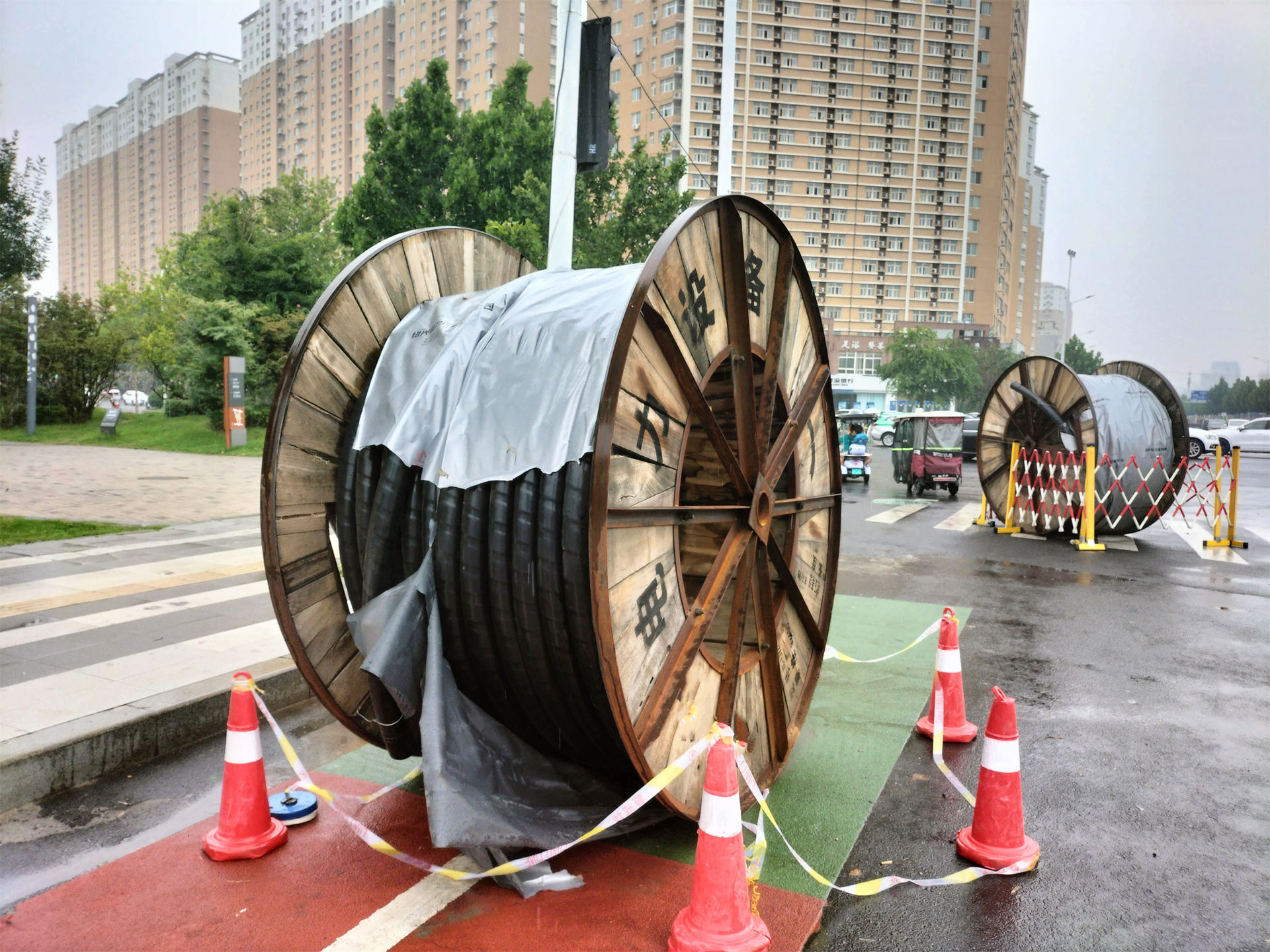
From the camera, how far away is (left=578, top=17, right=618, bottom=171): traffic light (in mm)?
8742

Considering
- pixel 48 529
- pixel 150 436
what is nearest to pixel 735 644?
pixel 48 529

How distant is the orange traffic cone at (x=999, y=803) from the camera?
3828 millimetres

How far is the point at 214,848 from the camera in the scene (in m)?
3.70

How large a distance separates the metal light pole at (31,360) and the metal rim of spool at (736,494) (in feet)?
108

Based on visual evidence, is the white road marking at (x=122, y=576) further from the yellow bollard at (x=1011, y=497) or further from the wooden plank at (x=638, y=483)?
the yellow bollard at (x=1011, y=497)

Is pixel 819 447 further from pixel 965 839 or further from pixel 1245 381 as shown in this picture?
pixel 1245 381

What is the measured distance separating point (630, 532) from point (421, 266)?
201cm

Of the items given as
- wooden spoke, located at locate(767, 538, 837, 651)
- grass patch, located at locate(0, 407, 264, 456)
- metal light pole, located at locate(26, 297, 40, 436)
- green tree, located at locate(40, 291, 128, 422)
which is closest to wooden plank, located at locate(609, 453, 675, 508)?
wooden spoke, located at locate(767, 538, 837, 651)

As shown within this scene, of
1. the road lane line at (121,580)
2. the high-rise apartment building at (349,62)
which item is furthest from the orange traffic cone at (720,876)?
the high-rise apartment building at (349,62)

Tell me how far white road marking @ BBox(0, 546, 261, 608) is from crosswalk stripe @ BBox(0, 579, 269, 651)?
942 millimetres

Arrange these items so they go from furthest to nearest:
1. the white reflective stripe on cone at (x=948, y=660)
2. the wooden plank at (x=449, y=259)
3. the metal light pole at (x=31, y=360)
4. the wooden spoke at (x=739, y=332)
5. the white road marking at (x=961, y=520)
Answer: the metal light pole at (x=31, y=360), the white road marking at (x=961, y=520), the white reflective stripe on cone at (x=948, y=660), the wooden plank at (x=449, y=259), the wooden spoke at (x=739, y=332)

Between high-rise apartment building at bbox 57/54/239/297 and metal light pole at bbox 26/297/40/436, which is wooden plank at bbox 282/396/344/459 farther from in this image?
high-rise apartment building at bbox 57/54/239/297

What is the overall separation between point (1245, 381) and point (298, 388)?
15646cm

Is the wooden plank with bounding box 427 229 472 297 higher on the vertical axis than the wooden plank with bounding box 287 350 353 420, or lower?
higher
